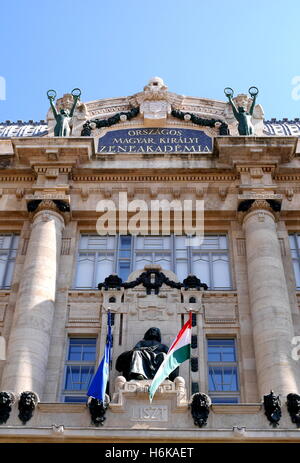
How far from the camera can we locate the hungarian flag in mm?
17913

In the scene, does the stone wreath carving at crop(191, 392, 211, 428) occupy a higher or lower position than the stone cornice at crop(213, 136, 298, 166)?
lower

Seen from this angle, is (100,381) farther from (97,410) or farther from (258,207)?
(258,207)

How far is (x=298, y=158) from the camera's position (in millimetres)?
26562

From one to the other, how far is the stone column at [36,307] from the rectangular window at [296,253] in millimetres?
7744

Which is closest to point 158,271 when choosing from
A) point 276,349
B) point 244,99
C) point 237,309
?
point 237,309

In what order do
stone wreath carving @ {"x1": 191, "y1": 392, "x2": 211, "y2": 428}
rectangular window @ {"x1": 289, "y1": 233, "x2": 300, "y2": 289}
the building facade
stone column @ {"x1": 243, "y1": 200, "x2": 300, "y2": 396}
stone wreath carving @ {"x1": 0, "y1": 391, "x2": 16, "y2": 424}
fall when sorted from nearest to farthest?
stone wreath carving @ {"x1": 191, "y1": 392, "x2": 211, "y2": 428}, stone wreath carving @ {"x1": 0, "y1": 391, "x2": 16, "y2": 424}, the building facade, stone column @ {"x1": 243, "y1": 200, "x2": 300, "y2": 396}, rectangular window @ {"x1": 289, "y1": 233, "x2": 300, "y2": 289}

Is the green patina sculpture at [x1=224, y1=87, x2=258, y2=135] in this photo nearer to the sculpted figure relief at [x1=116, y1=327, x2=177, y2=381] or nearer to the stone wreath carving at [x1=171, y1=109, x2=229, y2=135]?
the stone wreath carving at [x1=171, y1=109, x2=229, y2=135]

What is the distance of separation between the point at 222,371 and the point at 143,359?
2699 mm

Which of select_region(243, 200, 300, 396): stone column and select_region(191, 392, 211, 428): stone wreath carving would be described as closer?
select_region(191, 392, 211, 428): stone wreath carving

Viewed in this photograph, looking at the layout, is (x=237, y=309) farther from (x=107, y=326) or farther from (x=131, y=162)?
(x=131, y=162)

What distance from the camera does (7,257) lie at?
81.0 ft

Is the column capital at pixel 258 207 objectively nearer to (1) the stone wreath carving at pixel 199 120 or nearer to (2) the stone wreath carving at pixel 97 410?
(1) the stone wreath carving at pixel 199 120
